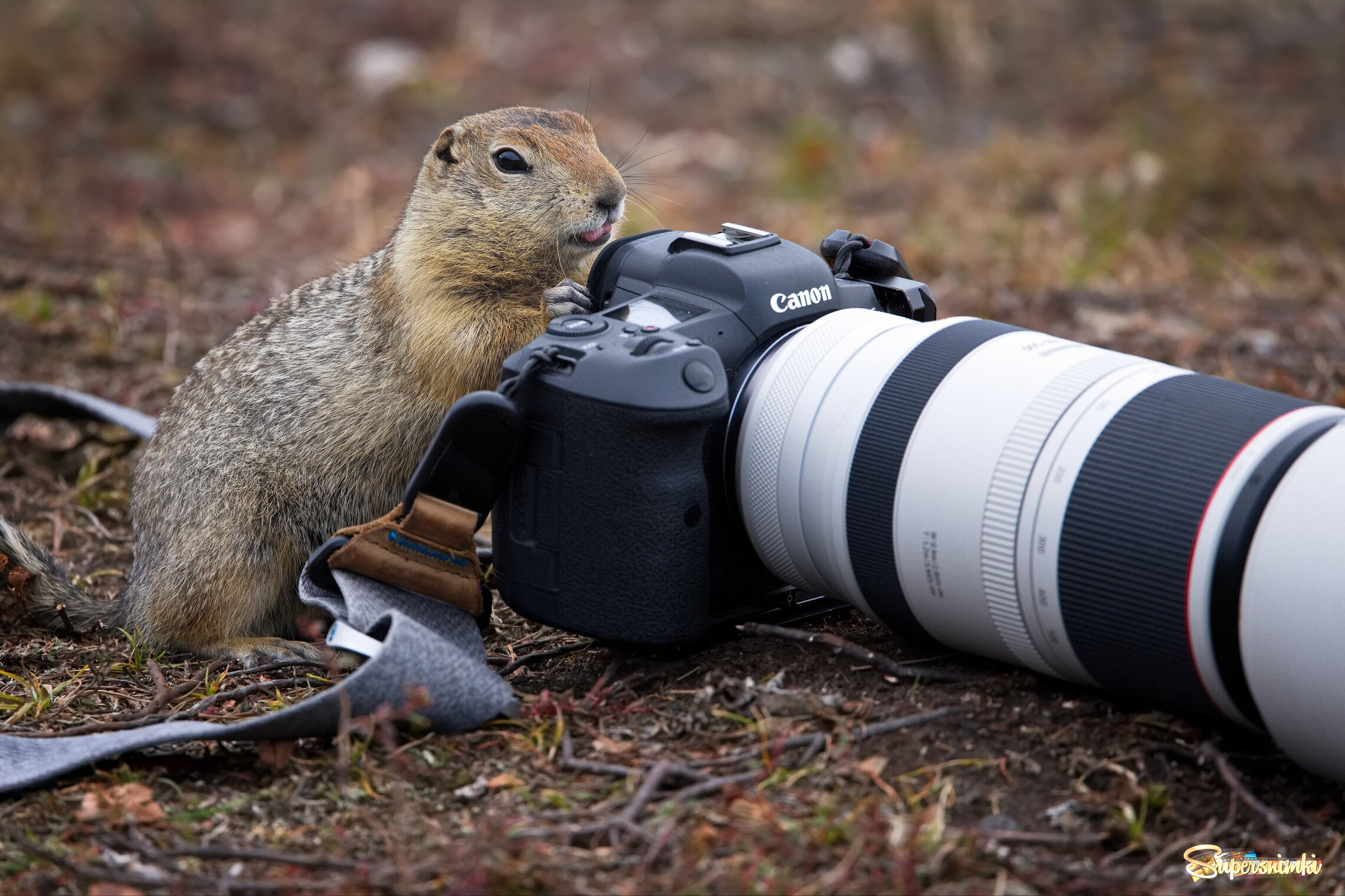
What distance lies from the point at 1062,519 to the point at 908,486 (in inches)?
12.3

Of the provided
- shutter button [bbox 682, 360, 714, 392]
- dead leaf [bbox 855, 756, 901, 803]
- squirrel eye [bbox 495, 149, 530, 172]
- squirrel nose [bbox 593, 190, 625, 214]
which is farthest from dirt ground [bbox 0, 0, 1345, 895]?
squirrel eye [bbox 495, 149, 530, 172]

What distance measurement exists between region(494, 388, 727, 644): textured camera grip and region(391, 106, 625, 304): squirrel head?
0.90 meters

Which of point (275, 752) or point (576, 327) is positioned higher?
point (576, 327)

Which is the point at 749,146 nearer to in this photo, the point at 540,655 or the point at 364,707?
the point at 540,655

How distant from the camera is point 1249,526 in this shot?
7.42 feet

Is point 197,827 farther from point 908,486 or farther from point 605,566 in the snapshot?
point 908,486

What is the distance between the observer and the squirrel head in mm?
3531

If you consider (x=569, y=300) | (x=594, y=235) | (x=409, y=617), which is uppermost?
(x=594, y=235)

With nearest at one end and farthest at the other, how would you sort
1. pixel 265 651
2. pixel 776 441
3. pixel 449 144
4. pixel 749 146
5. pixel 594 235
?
pixel 776 441
pixel 265 651
pixel 594 235
pixel 449 144
pixel 749 146

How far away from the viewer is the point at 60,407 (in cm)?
463

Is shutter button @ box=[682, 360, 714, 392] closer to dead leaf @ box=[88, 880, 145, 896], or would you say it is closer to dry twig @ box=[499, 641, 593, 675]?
dry twig @ box=[499, 641, 593, 675]

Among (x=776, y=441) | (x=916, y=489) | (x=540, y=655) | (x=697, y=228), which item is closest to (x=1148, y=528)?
(x=916, y=489)

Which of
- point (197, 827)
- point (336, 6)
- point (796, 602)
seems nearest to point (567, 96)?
point (336, 6)

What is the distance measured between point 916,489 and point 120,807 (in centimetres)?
166
